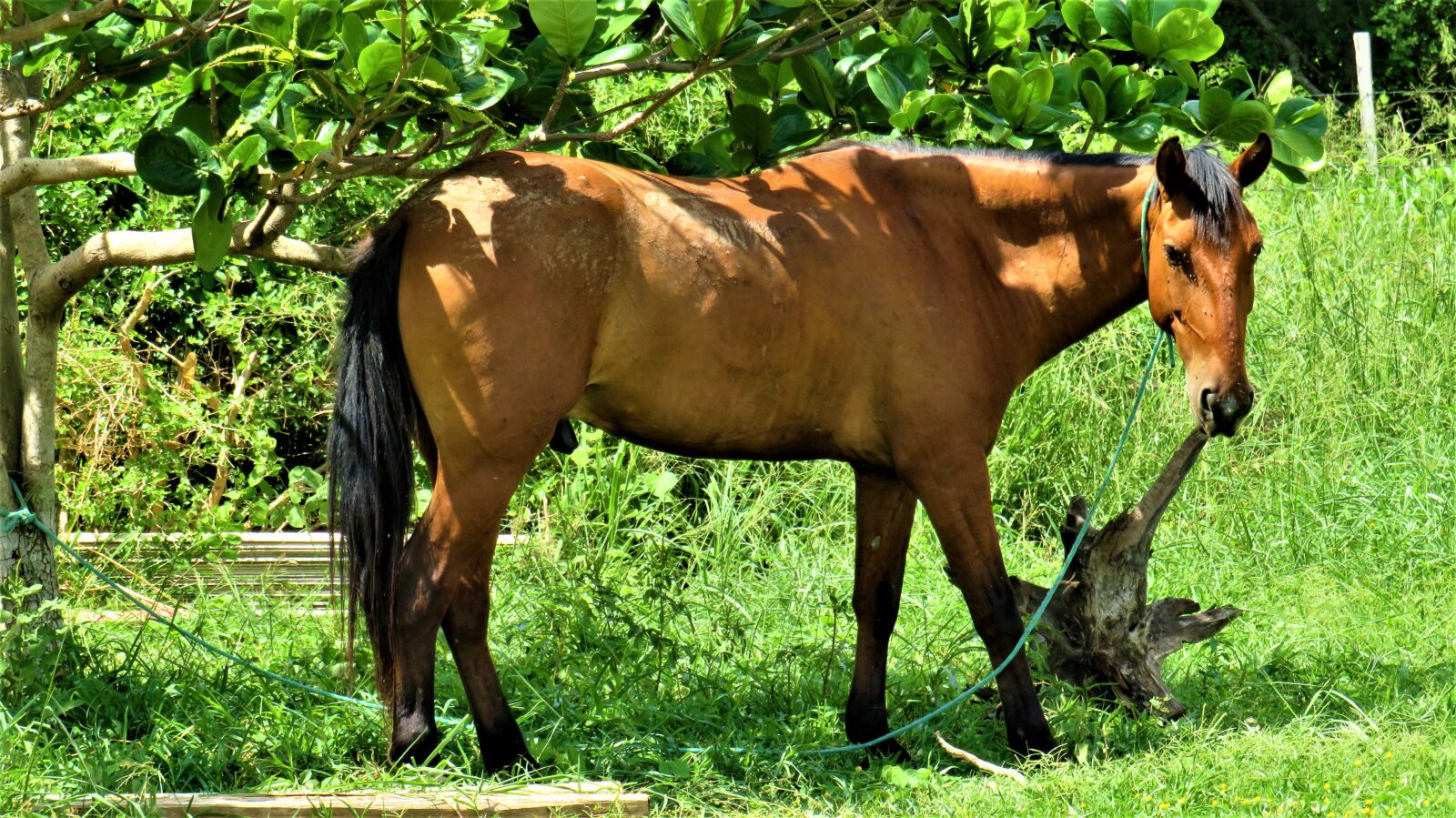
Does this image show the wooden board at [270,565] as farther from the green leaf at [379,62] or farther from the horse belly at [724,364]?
the green leaf at [379,62]

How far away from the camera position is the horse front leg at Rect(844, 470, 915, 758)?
15.6 ft

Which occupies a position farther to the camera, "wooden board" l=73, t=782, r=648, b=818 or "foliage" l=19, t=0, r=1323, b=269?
"wooden board" l=73, t=782, r=648, b=818

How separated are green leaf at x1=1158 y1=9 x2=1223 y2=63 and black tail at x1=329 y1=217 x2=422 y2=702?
209cm

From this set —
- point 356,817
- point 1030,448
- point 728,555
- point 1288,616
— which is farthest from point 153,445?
point 1288,616

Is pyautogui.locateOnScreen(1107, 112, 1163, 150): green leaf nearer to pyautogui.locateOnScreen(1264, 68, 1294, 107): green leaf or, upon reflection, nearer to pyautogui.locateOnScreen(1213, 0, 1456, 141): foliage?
pyautogui.locateOnScreen(1264, 68, 1294, 107): green leaf

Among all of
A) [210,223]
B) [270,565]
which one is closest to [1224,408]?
[210,223]

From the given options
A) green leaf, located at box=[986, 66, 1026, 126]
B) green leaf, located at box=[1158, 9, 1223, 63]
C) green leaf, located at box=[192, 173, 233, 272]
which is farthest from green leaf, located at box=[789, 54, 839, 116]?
green leaf, located at box=[192, 173, 233, 272]

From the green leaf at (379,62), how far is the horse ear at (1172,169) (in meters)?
2.07

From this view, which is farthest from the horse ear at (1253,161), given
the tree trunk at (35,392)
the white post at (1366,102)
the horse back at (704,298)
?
the white post at (1366,102)

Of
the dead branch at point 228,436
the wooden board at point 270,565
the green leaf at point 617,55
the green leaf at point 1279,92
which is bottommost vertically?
the wooden board at point 270,565

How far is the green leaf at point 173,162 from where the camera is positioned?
136 inches

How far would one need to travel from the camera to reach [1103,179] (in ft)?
14.7

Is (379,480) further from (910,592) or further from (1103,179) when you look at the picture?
(910,592)

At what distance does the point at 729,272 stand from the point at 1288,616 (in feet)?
10.4
